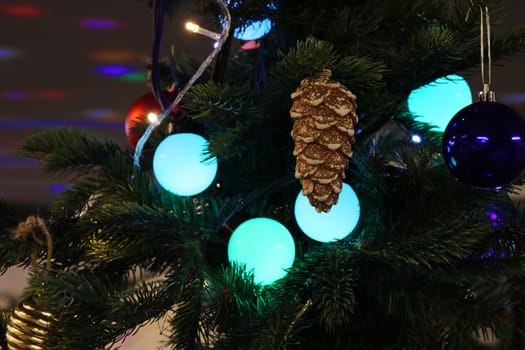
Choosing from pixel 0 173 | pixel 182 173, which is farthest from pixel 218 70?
pixel 0 173

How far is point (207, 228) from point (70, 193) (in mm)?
148

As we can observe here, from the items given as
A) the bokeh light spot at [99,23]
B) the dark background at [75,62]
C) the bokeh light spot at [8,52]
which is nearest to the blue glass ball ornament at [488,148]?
the dark background at [75,62]

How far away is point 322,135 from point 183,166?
A: 0.13 m

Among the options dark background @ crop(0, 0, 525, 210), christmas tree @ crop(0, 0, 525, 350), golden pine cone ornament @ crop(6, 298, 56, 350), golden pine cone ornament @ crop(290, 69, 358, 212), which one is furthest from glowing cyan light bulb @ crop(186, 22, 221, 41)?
dark background @ crop(0, 0, 525, 210)

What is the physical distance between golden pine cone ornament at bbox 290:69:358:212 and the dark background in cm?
69

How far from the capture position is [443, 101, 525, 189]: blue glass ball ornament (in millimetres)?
366

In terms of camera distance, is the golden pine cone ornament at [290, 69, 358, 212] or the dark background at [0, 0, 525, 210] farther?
the dark background at [0, 0, 525, 210]

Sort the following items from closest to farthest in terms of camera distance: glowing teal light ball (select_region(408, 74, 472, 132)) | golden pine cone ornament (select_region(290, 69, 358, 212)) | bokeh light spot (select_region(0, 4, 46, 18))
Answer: golden pine cone ornament (select_region(290, 69, 358, 212)) → glowing teal light ball (select_region(408, 74, 472, 132)) → bokeh light spot (select_region(0, 4, 46, 18))

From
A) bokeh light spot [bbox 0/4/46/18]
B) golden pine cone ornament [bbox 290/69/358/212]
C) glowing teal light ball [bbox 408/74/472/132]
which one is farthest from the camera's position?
bokeh light spot [bbox 0/4/46/18]

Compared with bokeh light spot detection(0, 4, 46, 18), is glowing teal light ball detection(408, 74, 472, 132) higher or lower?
lower

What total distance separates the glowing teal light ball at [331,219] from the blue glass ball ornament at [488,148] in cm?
8

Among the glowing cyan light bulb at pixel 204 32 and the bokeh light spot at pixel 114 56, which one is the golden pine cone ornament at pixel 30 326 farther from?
the bokeh light spot at pixel 114 56

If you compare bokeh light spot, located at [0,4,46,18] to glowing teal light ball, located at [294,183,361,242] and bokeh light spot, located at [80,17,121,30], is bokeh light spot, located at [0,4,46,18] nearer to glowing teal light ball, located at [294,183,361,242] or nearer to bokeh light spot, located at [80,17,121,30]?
bokeh light spot, located at [80,17,121,30]

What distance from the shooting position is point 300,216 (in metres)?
0.41
